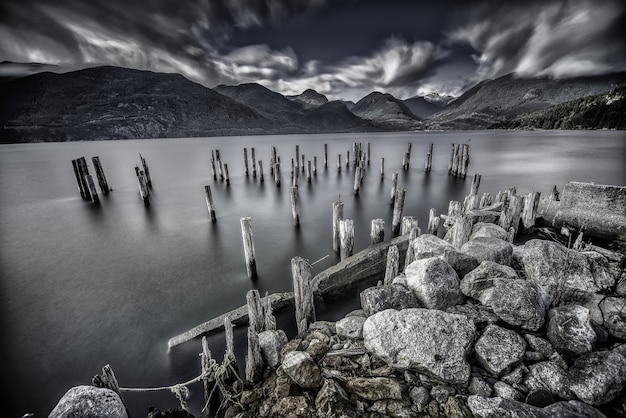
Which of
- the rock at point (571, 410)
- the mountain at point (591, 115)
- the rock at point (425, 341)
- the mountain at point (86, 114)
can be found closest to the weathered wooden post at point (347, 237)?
the rock at point (425, 341)

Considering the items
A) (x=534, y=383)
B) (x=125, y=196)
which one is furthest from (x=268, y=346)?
(x=125, y=196)

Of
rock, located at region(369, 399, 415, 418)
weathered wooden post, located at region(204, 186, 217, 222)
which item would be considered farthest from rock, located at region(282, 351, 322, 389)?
weathered wooden post, located at region(204, 186, 217, 222)

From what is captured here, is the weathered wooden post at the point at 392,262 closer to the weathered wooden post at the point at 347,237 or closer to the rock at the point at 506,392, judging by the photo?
the weathered wooden post at the point at 347,237

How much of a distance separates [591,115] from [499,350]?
139 m

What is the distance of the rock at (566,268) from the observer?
519 cm

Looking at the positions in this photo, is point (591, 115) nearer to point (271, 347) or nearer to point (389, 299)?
point (389, 299)

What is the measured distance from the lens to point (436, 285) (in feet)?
17.0

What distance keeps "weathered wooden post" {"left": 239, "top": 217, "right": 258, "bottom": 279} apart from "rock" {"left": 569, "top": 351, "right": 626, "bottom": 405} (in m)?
7.53

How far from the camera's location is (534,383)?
3.66 meters

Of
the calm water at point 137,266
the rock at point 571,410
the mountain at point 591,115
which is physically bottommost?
the calm water at point 137,266

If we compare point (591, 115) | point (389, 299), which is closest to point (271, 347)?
point (389, 299)

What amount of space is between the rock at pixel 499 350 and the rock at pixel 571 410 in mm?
650

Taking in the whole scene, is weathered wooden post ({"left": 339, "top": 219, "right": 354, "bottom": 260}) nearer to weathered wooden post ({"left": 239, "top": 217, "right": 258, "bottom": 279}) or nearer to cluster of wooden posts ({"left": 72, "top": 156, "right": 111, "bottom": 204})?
weathered wooden post ({"left": 239, "top": 217, "right": 258, "bottom": 279})

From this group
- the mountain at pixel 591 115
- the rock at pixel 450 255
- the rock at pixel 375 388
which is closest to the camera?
the rock at pixel 375 388
